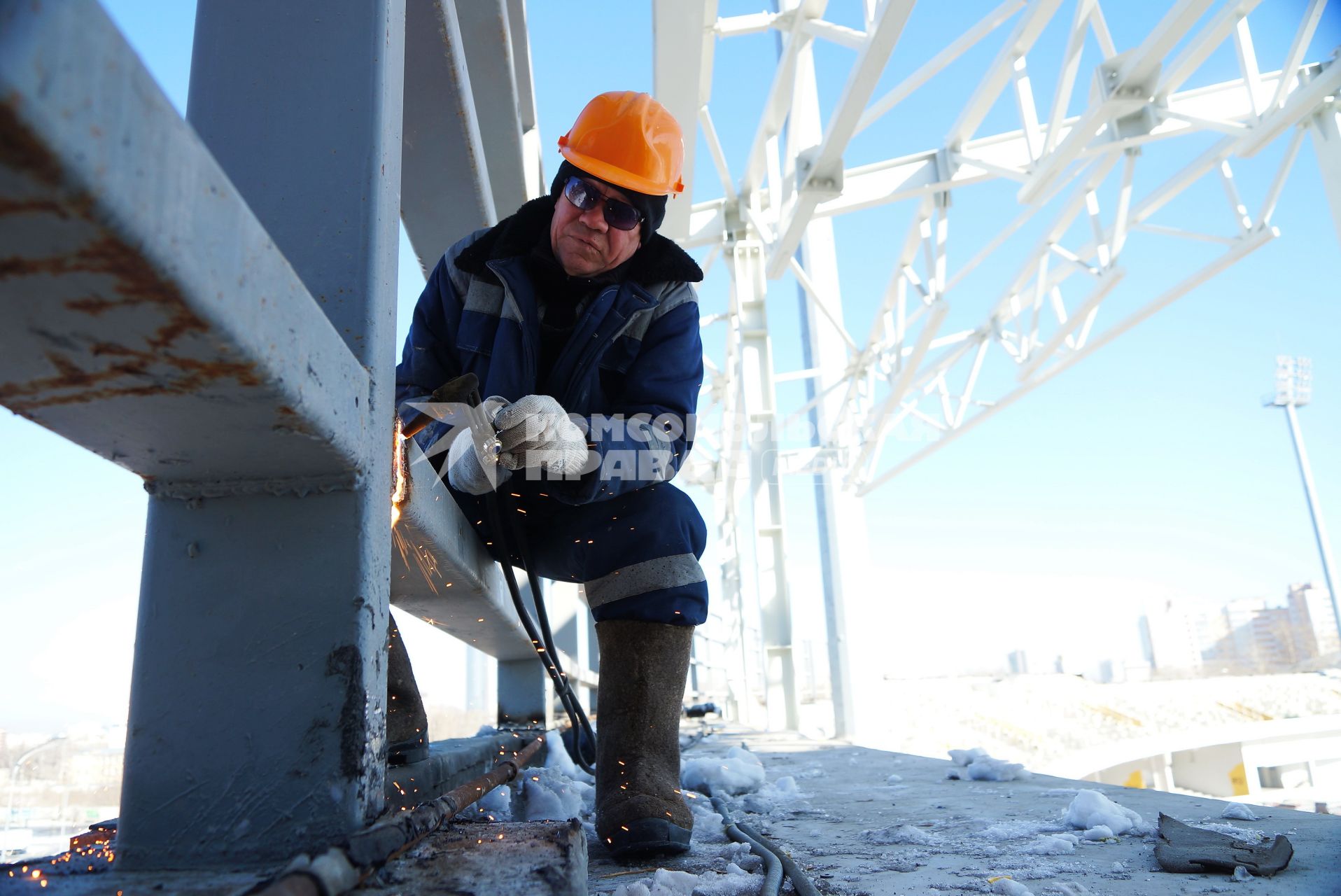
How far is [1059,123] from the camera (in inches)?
182

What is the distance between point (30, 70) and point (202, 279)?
0.16 m

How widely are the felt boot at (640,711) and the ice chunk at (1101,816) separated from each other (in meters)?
0.66

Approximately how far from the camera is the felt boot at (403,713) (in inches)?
50.9

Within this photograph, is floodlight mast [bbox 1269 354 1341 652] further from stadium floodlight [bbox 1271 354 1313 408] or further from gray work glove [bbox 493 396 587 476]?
gray work glove [bbox 493 396 587 476]

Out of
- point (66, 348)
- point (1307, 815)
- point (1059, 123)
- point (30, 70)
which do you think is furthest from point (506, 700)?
point (1059, 123)

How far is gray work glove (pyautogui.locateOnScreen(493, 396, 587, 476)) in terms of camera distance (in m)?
1.23

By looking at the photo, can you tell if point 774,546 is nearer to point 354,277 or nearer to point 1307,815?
point 1307,815

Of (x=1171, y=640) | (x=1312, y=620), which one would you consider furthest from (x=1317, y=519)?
(x=1171, y=640)

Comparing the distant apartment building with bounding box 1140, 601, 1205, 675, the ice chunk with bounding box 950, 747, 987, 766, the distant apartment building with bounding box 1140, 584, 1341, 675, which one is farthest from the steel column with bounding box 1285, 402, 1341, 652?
the distant apartment building with bounding box 1140, 601, 1205, 675

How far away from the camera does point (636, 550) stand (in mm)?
1476

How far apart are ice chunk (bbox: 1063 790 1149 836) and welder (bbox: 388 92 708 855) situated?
0.67m

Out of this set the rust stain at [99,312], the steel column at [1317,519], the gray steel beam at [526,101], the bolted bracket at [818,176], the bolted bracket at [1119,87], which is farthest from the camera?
the steel column at [1317,519]

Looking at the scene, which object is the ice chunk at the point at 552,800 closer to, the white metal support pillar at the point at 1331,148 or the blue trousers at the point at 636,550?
the blue trousers at the point at 636,550

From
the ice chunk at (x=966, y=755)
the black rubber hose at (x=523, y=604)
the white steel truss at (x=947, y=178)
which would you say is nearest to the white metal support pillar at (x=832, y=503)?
the white steel truss at (x=947, y=178)
